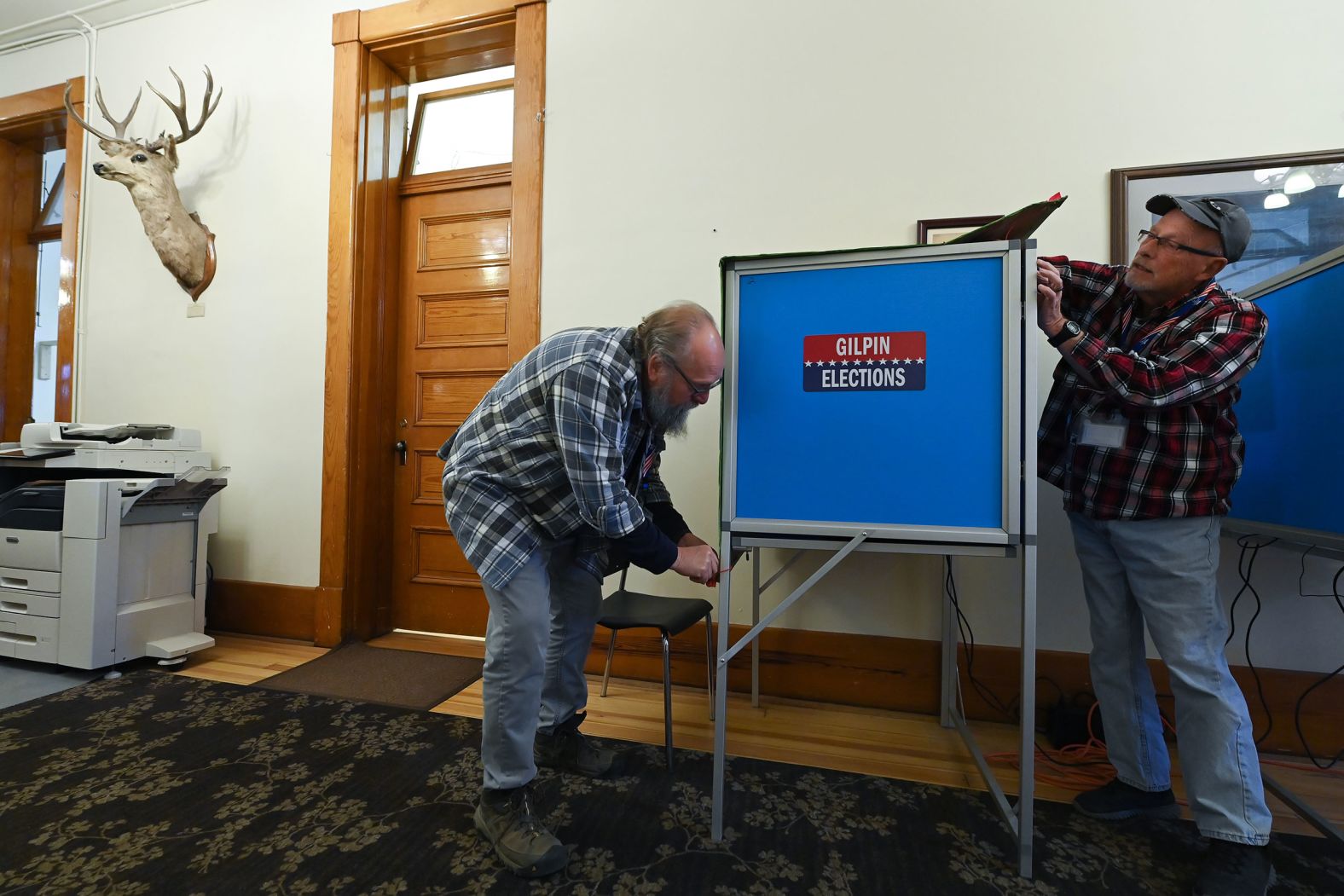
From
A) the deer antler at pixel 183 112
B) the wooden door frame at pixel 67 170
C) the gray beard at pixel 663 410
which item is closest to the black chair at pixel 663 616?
the gray beard at pixel 663 410

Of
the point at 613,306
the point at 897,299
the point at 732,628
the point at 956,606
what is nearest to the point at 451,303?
the point at 613,306

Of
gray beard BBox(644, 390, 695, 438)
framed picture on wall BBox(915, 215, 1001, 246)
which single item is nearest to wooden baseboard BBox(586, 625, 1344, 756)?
gray beard BBox(644, 390, 695, 438)

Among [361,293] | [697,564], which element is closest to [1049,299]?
[697,564]

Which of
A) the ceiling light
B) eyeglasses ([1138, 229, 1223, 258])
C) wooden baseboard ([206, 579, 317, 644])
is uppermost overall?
the ceiling light

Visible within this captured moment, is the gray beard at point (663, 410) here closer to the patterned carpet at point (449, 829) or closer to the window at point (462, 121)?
the patterned carpet at point (449, 829)

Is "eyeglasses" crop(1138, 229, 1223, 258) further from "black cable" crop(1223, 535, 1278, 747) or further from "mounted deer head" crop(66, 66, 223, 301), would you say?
"mounted deer head" crop(66, 66, 223, 301)

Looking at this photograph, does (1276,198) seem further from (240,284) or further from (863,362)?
(240,284)

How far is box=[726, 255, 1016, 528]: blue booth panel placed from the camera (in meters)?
1.35

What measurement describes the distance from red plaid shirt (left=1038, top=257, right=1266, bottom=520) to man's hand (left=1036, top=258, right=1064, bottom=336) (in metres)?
0.06

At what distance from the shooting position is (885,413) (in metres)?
1.39

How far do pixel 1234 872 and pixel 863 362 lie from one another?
127 cm

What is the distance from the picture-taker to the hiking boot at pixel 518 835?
123 cm

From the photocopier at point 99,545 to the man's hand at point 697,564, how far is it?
230cm

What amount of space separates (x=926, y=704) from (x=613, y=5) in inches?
114
